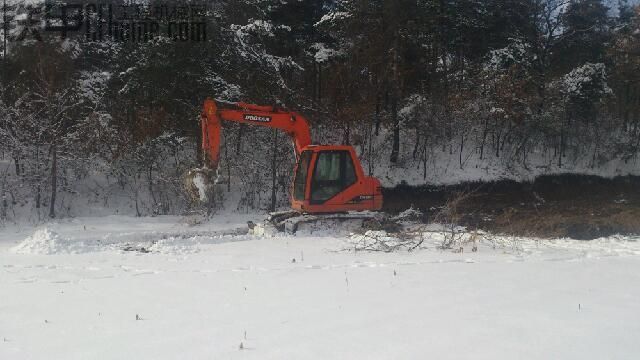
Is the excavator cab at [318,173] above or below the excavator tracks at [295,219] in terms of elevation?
above

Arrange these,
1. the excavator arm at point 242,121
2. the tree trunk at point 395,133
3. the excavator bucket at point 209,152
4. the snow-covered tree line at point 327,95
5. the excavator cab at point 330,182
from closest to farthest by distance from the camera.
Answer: the excavator bucket at point 209,152 → the excavator arm at point 242,121 → the excavator cab at point 330,182 → the snow-covered tree line at point 327,95 → the tree trunk at point 395,133

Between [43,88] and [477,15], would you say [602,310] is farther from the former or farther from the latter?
[477,15]

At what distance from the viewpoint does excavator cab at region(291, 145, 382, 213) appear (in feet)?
40.9

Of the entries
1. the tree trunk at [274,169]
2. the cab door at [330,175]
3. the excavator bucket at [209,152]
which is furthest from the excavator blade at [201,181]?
the tree trunk at [274,169]

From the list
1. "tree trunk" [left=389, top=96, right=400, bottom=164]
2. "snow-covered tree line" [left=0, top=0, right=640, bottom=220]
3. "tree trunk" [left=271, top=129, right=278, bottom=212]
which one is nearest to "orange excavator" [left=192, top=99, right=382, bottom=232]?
"tree trunk" [left=271, top=129, right=278, bottom=212]

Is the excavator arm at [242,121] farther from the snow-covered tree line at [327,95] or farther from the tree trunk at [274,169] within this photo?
the snow-covered tree line at [327,95]

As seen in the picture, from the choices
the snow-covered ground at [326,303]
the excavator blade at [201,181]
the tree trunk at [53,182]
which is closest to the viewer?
the snow-covered ground at [326,303]

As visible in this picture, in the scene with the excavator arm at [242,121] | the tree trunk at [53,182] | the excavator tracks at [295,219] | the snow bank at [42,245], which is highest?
the excavator arm at [242,121]

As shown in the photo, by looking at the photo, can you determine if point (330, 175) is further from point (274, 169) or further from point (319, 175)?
point (274, 169)

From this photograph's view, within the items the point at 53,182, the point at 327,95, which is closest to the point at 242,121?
the point at 53,182

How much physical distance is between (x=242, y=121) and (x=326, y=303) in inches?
318

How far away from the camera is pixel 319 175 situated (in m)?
12.5

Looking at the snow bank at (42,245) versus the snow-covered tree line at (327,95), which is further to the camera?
the snow-covered tree line at (327,95)

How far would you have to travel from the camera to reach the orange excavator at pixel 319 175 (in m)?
12.3
